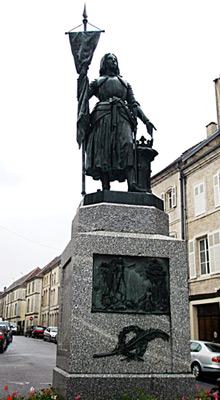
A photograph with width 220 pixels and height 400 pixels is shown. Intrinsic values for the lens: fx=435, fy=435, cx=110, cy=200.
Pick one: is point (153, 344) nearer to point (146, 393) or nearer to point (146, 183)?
point (146, 393)

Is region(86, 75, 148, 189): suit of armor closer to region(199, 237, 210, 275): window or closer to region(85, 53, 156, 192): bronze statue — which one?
region(85, 53, 156, 192): bronze statue

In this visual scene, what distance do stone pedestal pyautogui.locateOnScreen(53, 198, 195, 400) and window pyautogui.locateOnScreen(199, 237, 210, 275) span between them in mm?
16563

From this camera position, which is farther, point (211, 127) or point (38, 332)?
point (38, 332)

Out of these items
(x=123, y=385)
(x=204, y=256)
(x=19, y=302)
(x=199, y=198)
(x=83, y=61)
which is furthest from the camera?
(x=19, y=302)

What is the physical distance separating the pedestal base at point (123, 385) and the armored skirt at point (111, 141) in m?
2.69

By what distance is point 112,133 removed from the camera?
241 inches

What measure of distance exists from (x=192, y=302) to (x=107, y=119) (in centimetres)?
1732

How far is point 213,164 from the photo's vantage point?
72.3 feet

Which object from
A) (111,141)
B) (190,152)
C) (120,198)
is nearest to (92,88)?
(111,141)

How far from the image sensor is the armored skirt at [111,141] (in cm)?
602

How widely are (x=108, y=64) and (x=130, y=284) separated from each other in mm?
3400

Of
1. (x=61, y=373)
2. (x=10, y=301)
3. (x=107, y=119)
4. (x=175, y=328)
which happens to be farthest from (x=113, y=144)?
(x=10, y=301)

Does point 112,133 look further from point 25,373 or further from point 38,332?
point 38,332

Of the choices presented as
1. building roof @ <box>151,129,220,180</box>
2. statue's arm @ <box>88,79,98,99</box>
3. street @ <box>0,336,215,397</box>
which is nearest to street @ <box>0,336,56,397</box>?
street @ <box>0,336,215,397</box>
